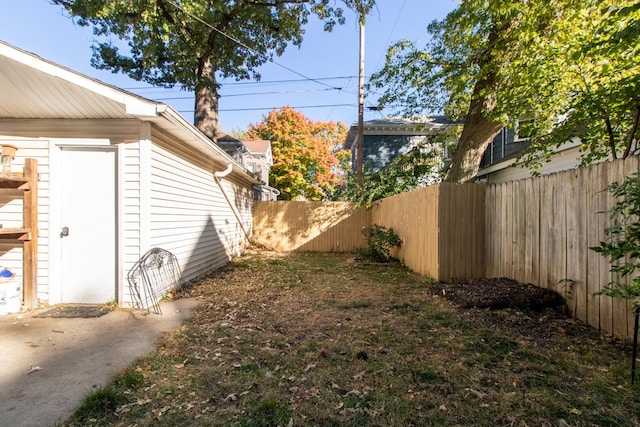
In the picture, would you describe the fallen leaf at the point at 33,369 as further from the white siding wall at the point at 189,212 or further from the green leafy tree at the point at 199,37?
the green leafy tree at the point at 199,37

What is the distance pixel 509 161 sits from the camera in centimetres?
1027

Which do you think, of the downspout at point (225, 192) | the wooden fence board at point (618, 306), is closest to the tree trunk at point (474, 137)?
the wooden fence board at point (618, 306)

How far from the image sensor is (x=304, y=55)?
1293cm

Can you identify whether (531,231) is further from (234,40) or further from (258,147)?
(258,147)

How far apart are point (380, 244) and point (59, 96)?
6855mm

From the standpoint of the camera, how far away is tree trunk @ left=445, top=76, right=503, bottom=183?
679 cm

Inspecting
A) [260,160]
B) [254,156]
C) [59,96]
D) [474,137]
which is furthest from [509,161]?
[254,156]

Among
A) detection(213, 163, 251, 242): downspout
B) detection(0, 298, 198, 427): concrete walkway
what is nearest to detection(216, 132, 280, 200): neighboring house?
detection(213, 163, 251, 242): downspout

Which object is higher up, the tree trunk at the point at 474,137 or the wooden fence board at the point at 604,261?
the tree trunk at the point at 474,137

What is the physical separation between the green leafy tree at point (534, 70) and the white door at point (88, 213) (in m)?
6.07

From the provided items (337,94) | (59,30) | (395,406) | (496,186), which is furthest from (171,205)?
(337,94)

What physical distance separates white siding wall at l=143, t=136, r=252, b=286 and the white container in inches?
68.3

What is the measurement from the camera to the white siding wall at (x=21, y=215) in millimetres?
4320

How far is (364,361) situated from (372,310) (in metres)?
1.54
